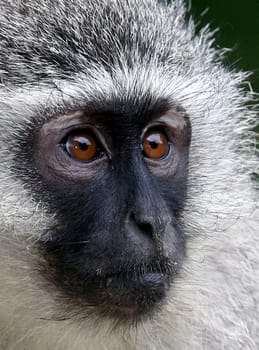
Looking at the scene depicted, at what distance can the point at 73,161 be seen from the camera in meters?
3.07

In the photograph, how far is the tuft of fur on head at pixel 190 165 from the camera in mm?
3066

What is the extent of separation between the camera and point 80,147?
3092 millimetres

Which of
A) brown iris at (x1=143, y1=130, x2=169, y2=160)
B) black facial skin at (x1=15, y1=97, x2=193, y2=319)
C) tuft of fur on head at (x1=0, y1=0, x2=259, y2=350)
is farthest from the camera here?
brown iris at (x1=143, y1=130, x2=169, y2=160)

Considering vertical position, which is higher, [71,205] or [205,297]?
[71,205]

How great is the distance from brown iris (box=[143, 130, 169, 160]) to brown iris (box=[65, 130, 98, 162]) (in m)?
0.19

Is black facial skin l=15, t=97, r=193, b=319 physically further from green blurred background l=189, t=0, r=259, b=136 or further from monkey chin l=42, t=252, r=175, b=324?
green blurred background l=189, t=0, r=259, b=136

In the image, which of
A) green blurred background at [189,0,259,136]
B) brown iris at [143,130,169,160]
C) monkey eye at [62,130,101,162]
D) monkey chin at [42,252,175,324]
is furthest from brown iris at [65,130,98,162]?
green blurred background at [189,0,259,136]

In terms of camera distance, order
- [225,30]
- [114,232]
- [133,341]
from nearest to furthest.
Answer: [114,232] < [133,341] < [225,30]

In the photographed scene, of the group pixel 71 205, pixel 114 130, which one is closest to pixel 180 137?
pixel 114 130

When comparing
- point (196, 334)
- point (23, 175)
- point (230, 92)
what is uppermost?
point (230, 92)

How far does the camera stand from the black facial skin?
116 inches

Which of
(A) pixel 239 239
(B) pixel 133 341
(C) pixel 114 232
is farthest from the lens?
(A) pixel 239 239

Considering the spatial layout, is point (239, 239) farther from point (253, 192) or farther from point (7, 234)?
point (7, 234)

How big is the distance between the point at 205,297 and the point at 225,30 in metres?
2.02
